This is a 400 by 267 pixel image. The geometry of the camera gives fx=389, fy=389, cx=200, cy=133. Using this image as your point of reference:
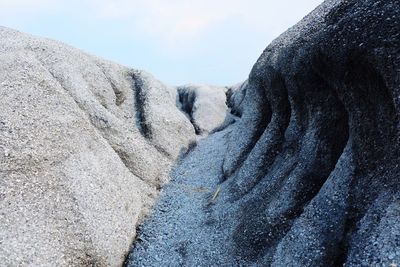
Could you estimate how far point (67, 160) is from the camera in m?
21.7

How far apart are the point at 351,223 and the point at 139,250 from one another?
1186cm

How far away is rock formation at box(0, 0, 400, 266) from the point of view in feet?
49.8

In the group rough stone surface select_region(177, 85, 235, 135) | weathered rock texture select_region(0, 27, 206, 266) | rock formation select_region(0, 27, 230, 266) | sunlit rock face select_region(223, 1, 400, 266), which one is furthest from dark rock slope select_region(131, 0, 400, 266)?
rough stone surface select_region(177, 85, 235, 135)

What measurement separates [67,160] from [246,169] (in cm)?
1119

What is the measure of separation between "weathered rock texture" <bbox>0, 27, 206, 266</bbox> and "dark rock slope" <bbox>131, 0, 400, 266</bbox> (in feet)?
9.44

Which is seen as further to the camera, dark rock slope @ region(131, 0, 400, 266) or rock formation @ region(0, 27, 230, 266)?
rock formation @ region(0, 27, 230, 266)

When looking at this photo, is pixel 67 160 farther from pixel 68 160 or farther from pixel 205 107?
pixel 205 107

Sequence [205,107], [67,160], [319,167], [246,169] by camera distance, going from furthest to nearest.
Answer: [205,107]
[246,169]
[67,160]
[319,167]

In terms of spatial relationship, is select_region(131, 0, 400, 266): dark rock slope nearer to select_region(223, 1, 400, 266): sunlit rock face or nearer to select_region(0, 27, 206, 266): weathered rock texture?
select_region(223, 1, 400, 266): sunlit rock face

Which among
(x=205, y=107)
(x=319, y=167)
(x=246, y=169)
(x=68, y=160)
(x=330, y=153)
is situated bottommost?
(x=205, y=107)

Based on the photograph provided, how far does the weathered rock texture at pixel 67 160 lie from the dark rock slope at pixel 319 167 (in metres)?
2.88

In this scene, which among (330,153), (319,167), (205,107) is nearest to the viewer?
(330,153)

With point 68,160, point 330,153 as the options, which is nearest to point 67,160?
point 68,160

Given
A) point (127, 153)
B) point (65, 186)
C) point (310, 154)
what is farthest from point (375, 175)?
point (127, 153)
